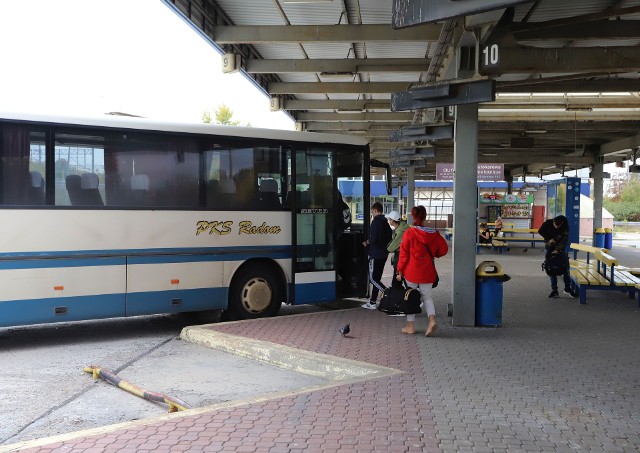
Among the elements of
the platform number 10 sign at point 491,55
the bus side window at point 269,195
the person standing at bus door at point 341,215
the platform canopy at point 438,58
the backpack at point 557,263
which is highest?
the platform canopy at point 438,58

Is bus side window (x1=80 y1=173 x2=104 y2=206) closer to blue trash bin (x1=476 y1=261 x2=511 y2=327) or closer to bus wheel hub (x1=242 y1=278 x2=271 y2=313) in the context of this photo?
bus wheel hub (x1=242 y1=278 x2=271 y2=313)

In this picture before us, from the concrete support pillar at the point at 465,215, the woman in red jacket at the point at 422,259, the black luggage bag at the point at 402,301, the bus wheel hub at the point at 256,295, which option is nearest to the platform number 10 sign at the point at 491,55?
the concrete support pillar at the point at 465,215

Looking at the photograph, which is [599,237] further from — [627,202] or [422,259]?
[627,202]

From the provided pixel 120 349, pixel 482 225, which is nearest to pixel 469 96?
pixel 120 349

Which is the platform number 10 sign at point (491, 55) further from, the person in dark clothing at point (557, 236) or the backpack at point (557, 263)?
the backpack at point (557, 263)

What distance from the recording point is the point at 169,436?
520 centimetres

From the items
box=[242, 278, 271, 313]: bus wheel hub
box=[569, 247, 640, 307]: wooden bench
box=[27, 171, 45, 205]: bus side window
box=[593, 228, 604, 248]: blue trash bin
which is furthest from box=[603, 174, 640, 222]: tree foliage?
box=[27, 171, 45, 205]: bus side window

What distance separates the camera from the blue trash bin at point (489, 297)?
1029 cm

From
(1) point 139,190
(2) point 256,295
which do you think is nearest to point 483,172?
(2) point 256,295

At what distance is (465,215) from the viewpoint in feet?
33.7

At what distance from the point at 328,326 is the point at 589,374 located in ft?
12.9

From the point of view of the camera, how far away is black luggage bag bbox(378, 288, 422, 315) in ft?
30.3

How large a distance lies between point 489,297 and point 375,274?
2.38m

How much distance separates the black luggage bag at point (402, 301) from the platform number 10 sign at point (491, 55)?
329 cm
